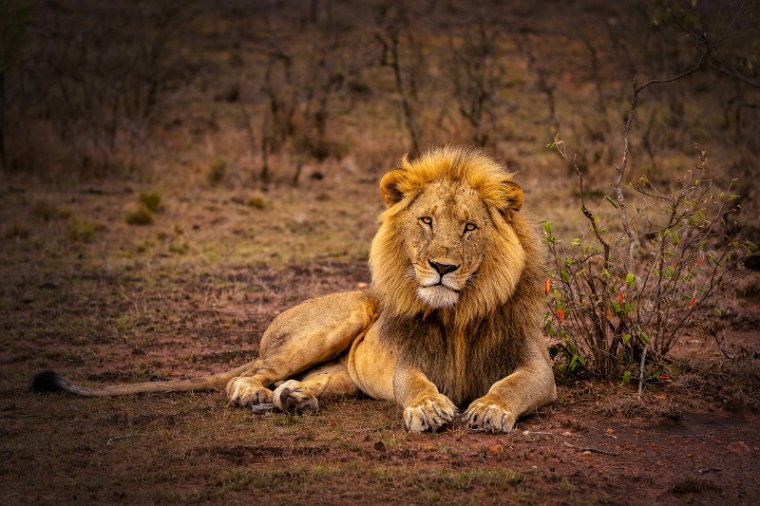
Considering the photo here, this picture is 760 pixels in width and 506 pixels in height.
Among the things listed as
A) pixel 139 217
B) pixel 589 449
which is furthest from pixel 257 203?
pixel 589 449

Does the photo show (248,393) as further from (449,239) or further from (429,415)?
(449,239)

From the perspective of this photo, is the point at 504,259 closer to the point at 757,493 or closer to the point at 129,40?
the point at 757,493

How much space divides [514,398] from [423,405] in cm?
44

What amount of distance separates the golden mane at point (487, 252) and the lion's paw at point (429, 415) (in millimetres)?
436

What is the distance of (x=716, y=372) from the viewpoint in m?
5.34

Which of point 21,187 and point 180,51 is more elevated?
point 180,51

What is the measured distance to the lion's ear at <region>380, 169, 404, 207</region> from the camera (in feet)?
15.8

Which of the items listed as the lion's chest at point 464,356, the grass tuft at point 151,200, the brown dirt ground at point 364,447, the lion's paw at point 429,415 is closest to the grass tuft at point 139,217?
the grass tuft at point 151,200

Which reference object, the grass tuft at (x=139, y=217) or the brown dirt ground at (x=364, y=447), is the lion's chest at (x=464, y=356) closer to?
the brown dirt ground at (x=364, y=447)

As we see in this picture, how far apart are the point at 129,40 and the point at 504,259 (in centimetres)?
1906

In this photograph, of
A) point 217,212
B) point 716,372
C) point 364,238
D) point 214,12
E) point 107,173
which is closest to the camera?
point 716,372

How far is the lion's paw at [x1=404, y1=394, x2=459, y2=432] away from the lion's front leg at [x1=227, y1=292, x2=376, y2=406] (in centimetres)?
105

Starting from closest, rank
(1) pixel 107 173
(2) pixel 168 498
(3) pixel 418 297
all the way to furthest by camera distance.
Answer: (2) pixel 168 498 → (3) pixel 418 297 → (1) pixel 107 173

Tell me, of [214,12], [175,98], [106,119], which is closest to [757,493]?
[106,119]
